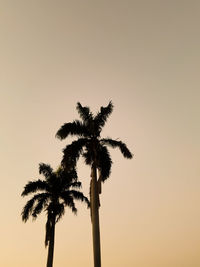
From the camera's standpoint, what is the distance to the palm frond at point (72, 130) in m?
25.4

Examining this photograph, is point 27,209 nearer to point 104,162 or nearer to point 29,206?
point 29,206

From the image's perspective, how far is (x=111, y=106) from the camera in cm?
2731

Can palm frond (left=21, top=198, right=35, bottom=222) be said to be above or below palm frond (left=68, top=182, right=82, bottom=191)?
below

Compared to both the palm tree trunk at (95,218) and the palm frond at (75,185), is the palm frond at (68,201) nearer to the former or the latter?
the palm frond at (75,185)

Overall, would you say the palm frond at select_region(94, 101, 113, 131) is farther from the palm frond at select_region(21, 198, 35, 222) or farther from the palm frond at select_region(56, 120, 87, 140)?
the palm frond at select_region(21, 198, 35, 222)

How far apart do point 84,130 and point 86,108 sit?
2.27 metres

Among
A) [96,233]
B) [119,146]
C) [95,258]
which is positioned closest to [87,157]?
[119,146]

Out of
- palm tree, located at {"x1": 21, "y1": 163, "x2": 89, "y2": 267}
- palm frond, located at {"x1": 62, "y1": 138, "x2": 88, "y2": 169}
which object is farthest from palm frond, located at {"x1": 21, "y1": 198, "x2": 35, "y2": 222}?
palm frond, located at {"x1": 62, "y1": 138, "x2": 88, "y2": 169}

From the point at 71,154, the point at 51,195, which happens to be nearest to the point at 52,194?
the point at 51,195

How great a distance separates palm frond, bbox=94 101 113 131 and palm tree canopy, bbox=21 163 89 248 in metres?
7.53

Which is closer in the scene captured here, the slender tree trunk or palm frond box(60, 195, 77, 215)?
the slender tree trunk

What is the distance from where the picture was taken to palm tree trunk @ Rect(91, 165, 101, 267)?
64.9 ft

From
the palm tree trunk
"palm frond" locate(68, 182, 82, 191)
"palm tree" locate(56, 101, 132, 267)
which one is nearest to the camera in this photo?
the palm tree trunk

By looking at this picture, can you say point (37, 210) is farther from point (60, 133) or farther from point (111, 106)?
point (111, 106)
